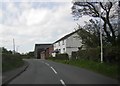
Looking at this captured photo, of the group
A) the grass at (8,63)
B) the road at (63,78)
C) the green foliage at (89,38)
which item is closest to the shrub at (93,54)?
the green foliage at (89,38)

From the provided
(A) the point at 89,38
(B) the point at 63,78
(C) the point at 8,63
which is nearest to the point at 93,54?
(C) the point at 8,63

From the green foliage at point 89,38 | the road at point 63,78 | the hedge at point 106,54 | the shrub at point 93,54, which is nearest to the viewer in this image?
the road at point 63,78

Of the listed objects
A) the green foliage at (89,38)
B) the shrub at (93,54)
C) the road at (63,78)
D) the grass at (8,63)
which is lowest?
the road at (63,78)

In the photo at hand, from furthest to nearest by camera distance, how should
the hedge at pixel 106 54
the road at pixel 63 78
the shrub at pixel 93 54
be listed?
the shrub at pixel 93 54
the hedge at pixel 106 54
the road at pixel 63 78

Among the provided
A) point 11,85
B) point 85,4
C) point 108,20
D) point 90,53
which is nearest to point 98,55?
point 90,53

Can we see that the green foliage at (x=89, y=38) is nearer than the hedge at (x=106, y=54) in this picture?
No

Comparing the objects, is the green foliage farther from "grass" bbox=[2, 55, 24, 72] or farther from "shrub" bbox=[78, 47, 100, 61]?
"grass" bbox=[2, 55, 24, 72]

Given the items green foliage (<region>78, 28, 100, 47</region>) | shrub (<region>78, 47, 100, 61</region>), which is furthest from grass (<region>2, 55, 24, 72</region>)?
green foliage (<region>78, 28, 100, 47</region>)

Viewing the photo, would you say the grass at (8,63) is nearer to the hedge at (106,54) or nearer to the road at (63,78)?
the road at (63,78)

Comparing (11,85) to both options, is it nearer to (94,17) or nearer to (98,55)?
(98,55)

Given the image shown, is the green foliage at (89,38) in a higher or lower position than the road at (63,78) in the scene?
higher

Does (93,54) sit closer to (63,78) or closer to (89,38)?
(89,38)

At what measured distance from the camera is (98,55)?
34.2 meters

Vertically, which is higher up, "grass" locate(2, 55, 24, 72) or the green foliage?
the green foliage
